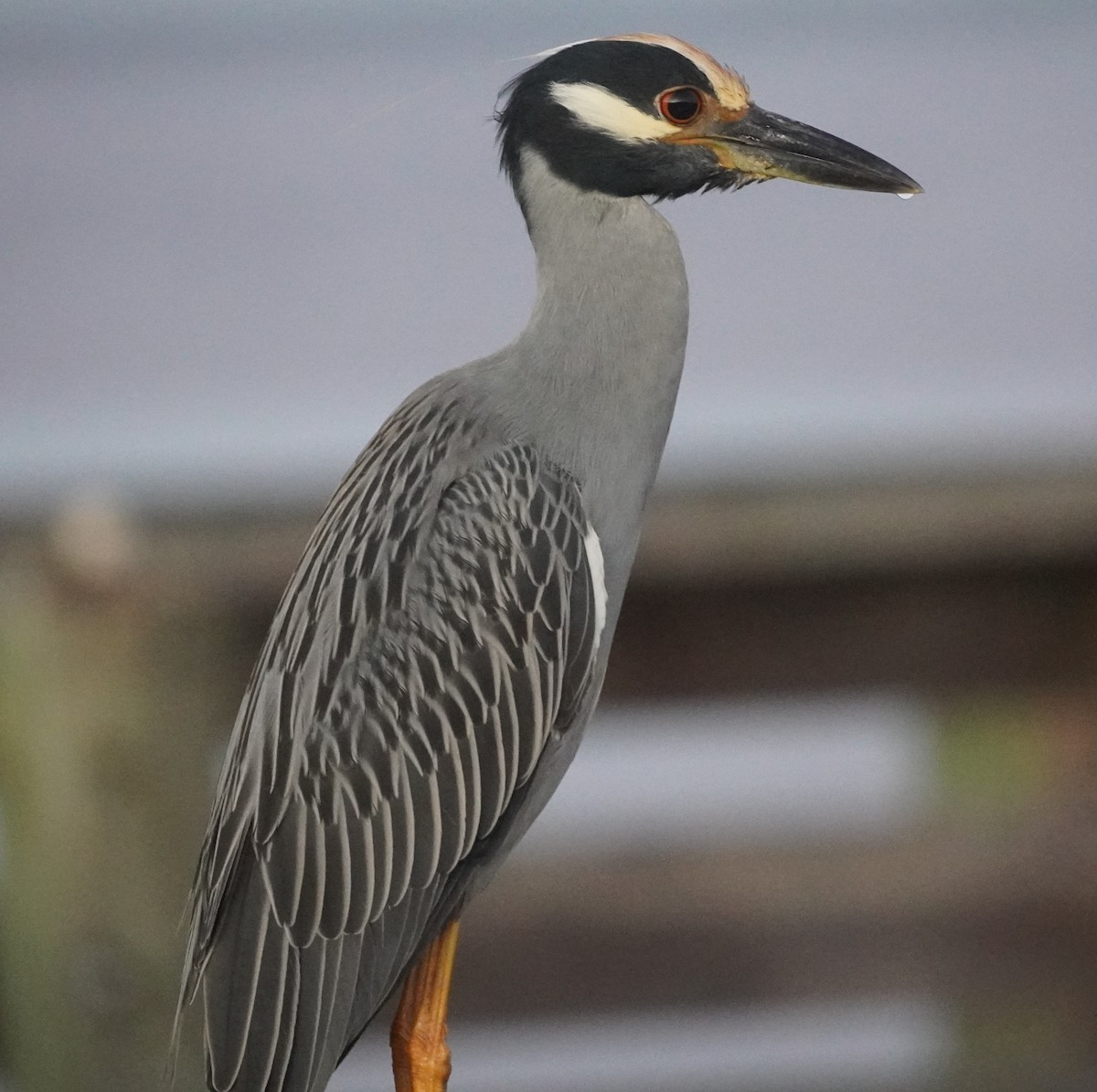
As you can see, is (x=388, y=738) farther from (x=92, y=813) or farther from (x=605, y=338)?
(x=92, y=813)

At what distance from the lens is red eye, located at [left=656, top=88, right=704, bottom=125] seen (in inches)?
47.9

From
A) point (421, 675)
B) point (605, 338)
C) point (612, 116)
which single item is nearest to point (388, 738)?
point (421, 675)

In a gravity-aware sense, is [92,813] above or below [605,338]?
below

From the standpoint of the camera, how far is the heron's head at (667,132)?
121 centimetres

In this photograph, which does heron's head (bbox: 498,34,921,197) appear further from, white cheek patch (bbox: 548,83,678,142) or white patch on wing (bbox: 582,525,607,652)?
white patch on wing (bbox: 582,525,607,652)

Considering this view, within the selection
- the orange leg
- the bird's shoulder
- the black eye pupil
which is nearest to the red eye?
the black eye pupil

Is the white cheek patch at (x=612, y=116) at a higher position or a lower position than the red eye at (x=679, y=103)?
lower

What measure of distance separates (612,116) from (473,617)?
41cm

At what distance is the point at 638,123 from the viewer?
1223 millimetres

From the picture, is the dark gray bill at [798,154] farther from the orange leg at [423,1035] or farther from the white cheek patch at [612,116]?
the orange leg at [423,1035]

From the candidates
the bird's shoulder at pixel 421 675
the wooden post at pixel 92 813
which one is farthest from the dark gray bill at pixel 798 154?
Answer: the wooden post at pixel 92 813

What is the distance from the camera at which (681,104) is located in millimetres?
1217

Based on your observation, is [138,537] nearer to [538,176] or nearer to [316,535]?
[316,535]

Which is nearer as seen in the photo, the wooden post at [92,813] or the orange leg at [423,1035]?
the orange leg at [423,1035]
